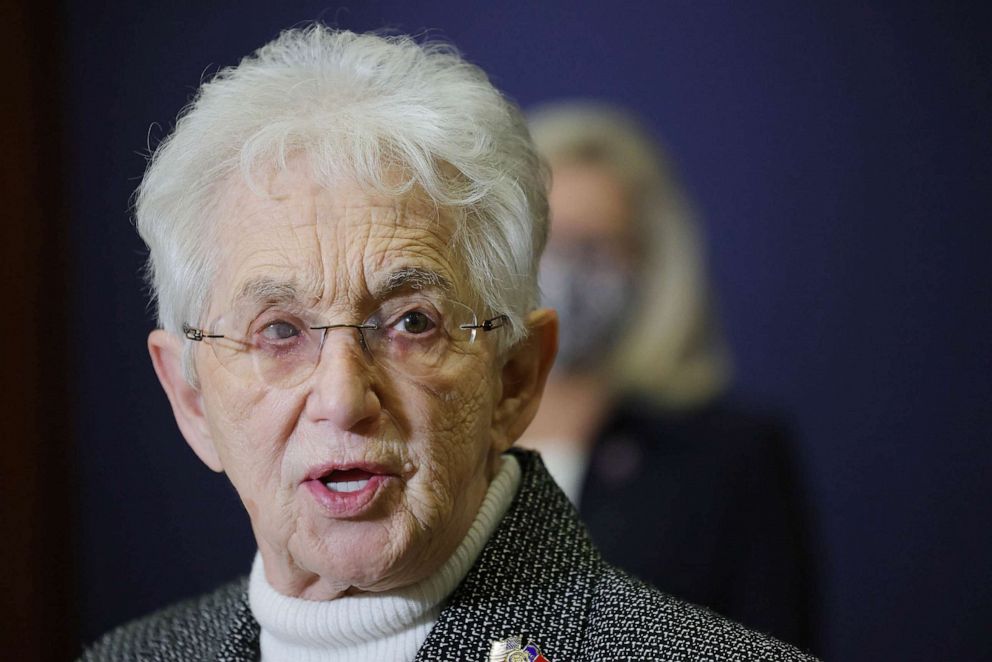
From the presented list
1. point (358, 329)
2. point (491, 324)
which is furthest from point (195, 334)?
point (491, 324)

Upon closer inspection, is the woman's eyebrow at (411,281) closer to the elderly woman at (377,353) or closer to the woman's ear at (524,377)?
the elderly woman at (377,353)

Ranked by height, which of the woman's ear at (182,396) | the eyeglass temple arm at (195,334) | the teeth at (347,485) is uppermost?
the eyeglass temple arm at (195,334)

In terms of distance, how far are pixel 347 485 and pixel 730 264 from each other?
84.0 inches

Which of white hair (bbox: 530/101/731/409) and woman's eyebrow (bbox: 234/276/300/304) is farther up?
woman's eyebrow (bbox: 234/276/300/304)

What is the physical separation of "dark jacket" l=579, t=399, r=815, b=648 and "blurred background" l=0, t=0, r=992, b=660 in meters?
0.11

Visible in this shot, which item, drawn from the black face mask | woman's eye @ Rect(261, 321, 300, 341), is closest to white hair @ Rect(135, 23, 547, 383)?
woman's eye @ Rect(261, 321, 300, 341)

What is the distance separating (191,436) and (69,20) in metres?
1.70

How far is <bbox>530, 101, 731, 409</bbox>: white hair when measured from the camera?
11.1 ft

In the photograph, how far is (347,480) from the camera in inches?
57.6

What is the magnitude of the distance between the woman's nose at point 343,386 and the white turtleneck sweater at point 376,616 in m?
0.26

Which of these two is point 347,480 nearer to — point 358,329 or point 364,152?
point 358,329

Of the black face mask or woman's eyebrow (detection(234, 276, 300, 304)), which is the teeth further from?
the black face mask

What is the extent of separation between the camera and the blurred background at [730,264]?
2996mm

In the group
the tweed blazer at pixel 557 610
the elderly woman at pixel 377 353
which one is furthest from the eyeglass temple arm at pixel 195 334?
the tweed blazer at pixel 557 610
